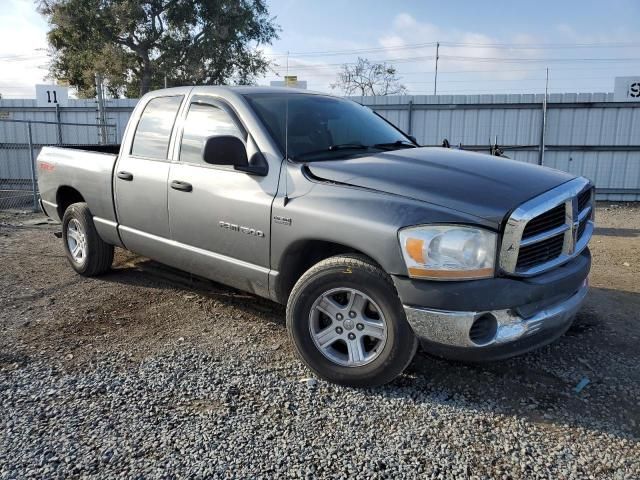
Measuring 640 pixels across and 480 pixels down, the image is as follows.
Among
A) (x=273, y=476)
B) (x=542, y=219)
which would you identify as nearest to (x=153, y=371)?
(x=273, y=476)

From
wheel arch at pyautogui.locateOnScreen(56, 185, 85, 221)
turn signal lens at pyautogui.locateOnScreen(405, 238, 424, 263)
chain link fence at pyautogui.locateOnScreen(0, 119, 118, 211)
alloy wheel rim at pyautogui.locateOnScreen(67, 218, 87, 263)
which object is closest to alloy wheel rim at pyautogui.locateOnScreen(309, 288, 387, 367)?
turn signal lens at pyautogui.locateOnScreen(405, 238, 424, 263)

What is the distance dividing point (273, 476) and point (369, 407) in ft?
2.60

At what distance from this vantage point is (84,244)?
5391mm

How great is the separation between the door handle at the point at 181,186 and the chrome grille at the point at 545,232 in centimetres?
240

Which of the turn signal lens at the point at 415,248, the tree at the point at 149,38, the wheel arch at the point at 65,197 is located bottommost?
the wheel arch at the point at 65,197

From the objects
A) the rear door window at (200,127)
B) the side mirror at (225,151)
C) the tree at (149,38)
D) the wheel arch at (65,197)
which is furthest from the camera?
the tree at (149,38)

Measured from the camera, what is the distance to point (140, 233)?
180 inches

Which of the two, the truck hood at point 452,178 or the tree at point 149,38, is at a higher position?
the tree at point 149,38

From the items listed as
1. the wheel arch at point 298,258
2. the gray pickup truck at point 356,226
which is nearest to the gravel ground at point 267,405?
the gray pickup truck at point 356,226

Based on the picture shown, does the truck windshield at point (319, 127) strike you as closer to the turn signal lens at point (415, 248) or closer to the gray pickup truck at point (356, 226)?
the gray pickup truck at point (356, 226)

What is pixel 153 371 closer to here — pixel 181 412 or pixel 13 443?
pixel 181 412

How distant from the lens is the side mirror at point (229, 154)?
3.42 metres

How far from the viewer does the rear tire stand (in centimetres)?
526

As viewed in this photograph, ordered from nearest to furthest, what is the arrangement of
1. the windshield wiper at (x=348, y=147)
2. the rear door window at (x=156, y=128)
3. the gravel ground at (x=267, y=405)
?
the gravel ground at (x=267, y=405) < the windshield wiper at (x=348, y=147) < the rear door window at (x=156, y=128)
